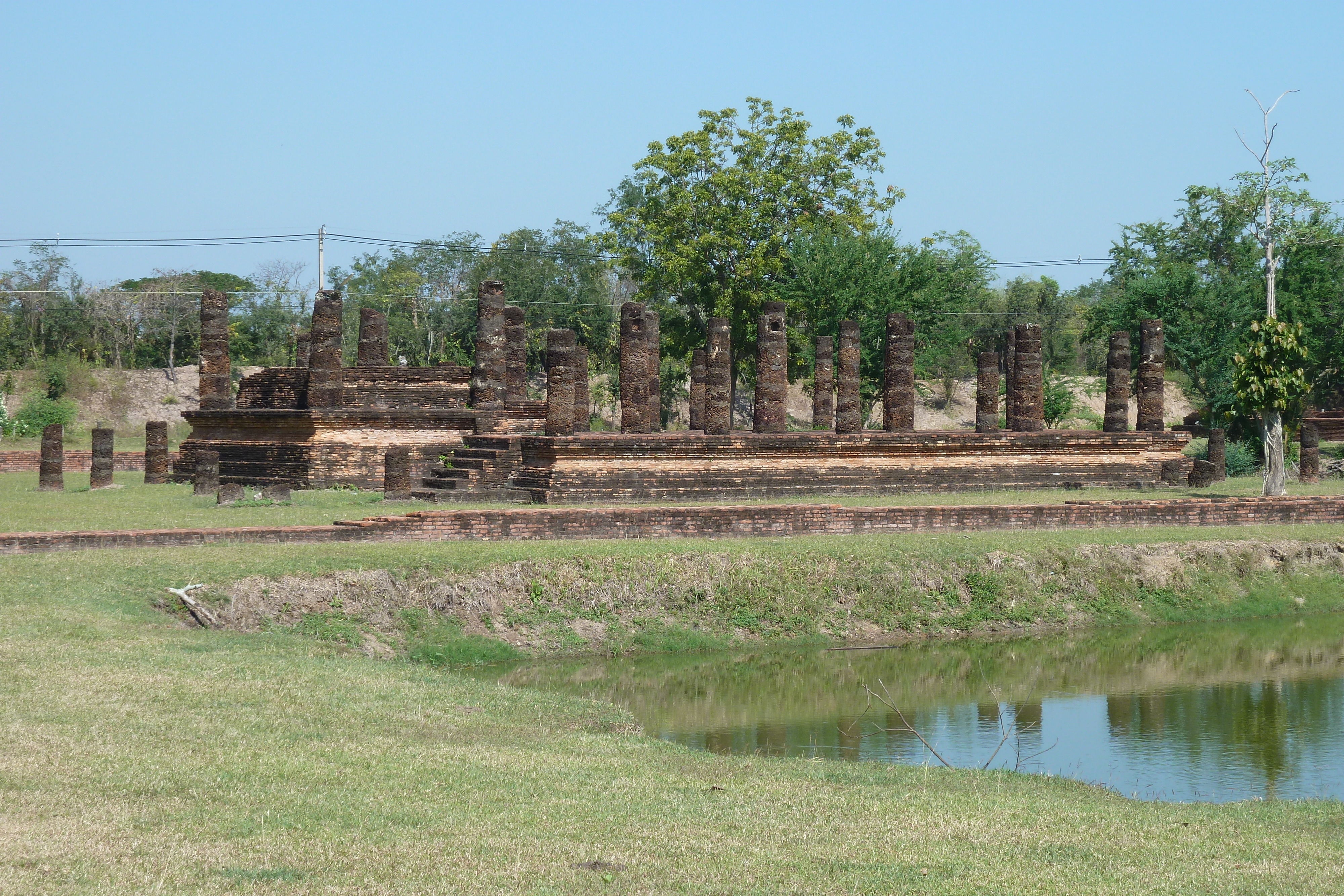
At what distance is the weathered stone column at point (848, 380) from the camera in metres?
26.0

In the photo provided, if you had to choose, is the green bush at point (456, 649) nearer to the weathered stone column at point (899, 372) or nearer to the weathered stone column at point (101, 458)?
the weathered stone column at point (101, 458)

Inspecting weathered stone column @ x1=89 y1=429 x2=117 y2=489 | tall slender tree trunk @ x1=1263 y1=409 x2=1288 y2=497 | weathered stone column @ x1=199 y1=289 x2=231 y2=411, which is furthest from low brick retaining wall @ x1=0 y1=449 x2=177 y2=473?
tall slender tree trunk @ x1=1263 y1=409 x2=1288 y2=497

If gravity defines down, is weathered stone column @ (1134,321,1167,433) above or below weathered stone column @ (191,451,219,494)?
above

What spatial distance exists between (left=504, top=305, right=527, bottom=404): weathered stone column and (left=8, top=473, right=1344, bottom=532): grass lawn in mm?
8279

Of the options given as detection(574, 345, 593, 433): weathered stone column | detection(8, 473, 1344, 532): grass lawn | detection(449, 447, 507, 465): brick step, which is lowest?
detection(8, 473, 1344, 532): grass lawn

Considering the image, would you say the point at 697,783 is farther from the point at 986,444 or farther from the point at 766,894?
the point at 986,444

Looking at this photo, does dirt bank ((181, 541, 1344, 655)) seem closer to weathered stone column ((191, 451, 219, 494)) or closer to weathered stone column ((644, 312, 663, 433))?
weathered stone column ((191, 451, 219, 494))

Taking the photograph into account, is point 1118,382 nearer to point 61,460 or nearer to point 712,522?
point 712,522

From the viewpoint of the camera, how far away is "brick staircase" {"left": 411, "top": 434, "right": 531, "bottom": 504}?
2142cm

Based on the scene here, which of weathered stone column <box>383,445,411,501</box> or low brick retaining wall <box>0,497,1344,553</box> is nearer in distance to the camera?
low brick retaining wall <box>0,497,1344,553</box>

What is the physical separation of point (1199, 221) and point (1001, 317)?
17218 millimetres

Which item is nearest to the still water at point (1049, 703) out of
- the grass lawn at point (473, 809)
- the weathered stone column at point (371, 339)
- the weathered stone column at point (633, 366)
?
the grass lawn at point (473, 809)

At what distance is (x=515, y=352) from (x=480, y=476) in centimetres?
1073

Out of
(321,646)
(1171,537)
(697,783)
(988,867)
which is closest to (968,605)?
(1171,537)
